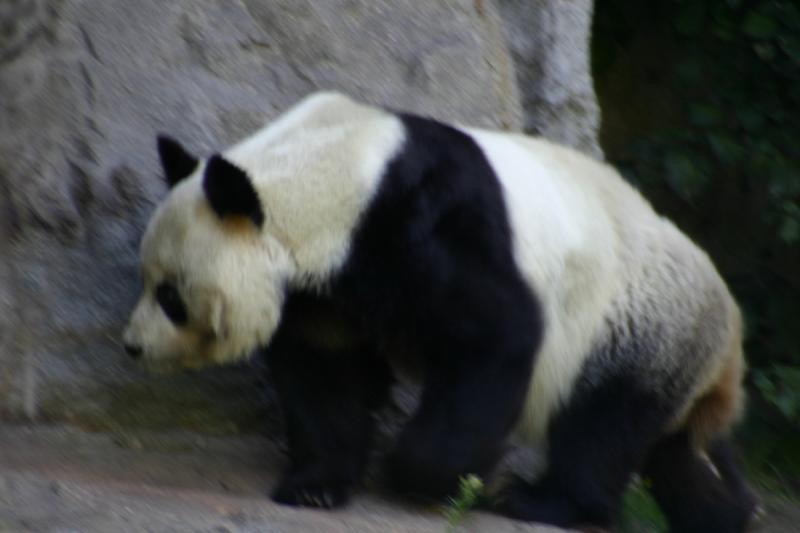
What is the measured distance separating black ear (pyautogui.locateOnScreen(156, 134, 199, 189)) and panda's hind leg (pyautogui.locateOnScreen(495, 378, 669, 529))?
4.50ft

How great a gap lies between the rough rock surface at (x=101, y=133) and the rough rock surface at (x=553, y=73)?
0.88 m

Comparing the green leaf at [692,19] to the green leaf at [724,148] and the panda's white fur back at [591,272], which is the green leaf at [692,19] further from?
the panda's white fur back at [591,272]

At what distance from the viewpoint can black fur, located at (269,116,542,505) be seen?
3.95 meters

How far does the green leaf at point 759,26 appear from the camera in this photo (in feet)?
21.7

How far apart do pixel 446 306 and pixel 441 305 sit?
0.5 inches

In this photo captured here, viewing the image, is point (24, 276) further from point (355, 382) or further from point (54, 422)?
point (355, 382)

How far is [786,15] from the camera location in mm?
6727

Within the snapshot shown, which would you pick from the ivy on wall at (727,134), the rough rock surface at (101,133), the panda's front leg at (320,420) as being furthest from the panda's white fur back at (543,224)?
the ivy on wall at (727,134)

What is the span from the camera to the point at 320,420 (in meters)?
→ 4.36

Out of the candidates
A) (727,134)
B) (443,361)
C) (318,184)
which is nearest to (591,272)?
(443,361)

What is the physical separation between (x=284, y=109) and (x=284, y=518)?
1598 mm

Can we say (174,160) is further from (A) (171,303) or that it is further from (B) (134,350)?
(B) (134,350)

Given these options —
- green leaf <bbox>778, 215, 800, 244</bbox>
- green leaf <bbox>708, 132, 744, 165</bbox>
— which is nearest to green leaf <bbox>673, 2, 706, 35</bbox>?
green leaf <bbox>708, 132, 744, 165</bbox>

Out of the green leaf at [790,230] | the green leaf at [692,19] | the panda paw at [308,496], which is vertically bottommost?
the green leaf at [790,230]
